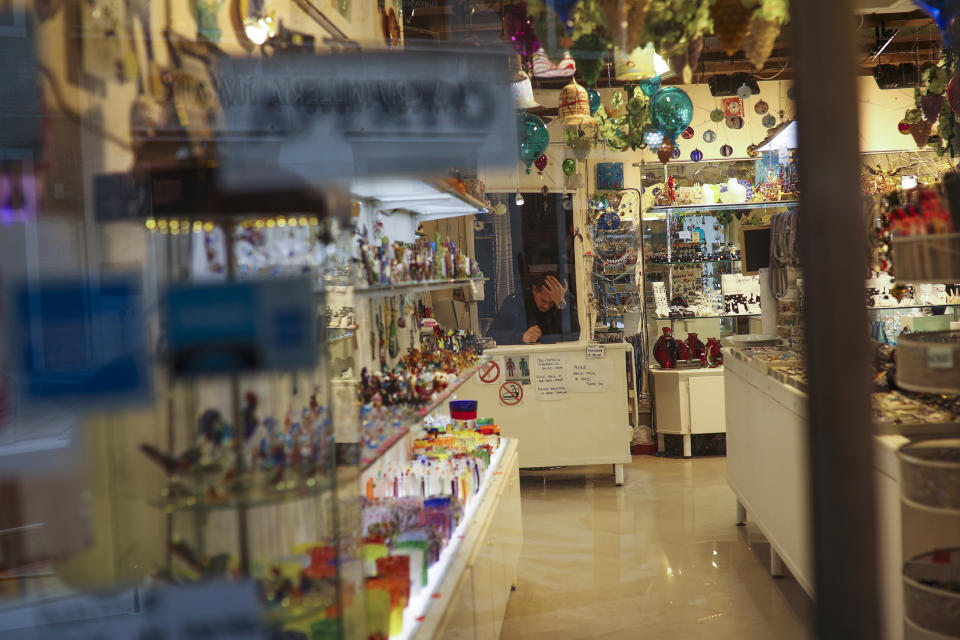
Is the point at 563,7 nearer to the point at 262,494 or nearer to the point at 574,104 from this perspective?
the point at 262,494

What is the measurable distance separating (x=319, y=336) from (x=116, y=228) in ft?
1.21

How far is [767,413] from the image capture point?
13.7 ft

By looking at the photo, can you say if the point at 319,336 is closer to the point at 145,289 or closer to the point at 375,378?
the point at 145,289

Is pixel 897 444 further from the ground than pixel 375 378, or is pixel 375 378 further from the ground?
pixel 375 378

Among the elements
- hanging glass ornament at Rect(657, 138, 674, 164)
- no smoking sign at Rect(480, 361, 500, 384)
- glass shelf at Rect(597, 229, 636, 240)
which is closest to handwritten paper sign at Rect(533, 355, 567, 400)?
no smoking sign at Rect(480, 361, 500, 384)

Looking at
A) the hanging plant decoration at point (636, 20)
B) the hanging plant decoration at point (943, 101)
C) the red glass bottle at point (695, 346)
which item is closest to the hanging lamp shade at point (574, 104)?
the hanging plant decoration at point (943, 101)

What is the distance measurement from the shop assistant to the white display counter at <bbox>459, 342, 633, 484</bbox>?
0.20 meters

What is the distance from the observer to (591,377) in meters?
6.38

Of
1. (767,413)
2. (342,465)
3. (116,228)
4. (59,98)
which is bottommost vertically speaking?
(767,413)

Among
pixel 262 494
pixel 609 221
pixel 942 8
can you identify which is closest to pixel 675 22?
pixel 942 8

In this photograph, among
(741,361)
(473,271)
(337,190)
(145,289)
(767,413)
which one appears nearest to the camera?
(145,289)

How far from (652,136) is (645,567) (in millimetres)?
2612

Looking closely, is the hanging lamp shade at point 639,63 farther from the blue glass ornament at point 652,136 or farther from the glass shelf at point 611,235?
the glass shelf at point 611,235

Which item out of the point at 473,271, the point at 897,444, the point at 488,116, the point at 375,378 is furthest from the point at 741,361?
the point at 488,116
